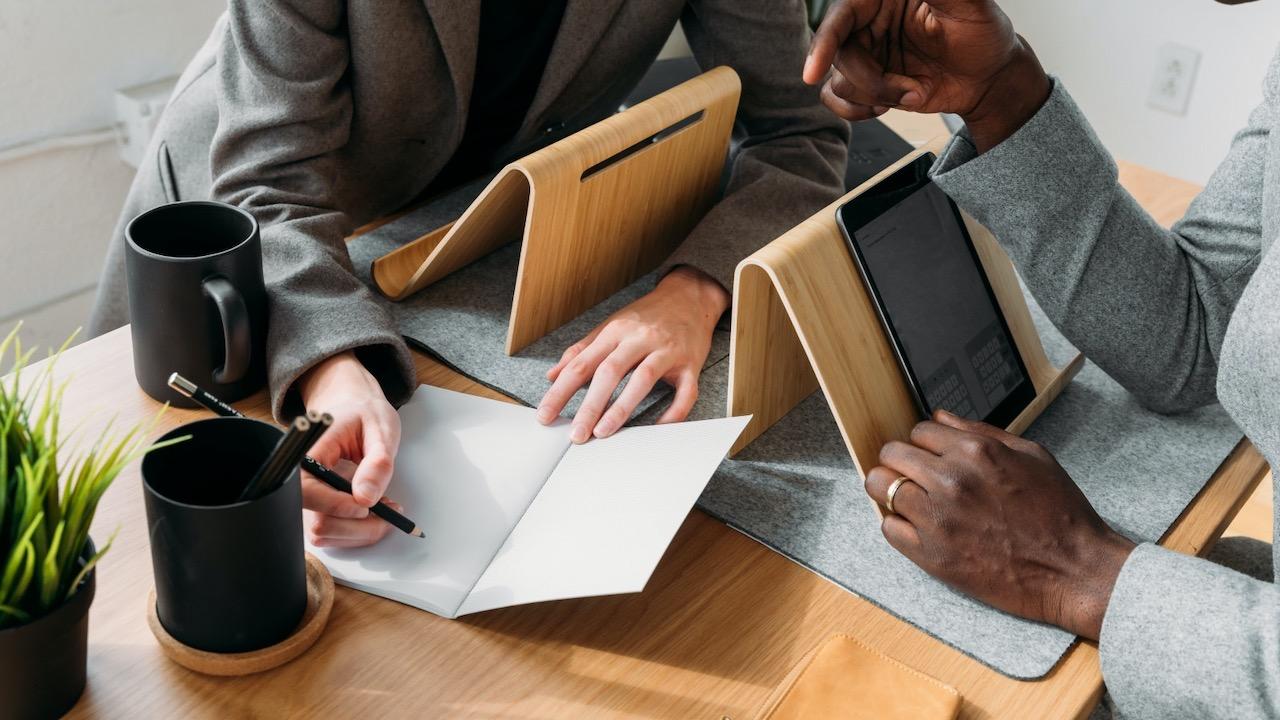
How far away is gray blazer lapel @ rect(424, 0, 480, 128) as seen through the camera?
995 millimetres

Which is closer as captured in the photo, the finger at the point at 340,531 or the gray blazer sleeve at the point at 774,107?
the finger at the point at 340,531

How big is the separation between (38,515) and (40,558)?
0.04 m

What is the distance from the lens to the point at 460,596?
2.26ft

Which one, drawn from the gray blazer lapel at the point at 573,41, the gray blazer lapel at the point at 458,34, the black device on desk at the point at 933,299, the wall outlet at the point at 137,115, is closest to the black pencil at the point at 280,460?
the black device on desk at the point at 933,299

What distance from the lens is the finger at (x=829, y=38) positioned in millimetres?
821

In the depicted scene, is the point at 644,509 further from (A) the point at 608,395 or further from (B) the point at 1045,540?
(B) the point at 1045,540

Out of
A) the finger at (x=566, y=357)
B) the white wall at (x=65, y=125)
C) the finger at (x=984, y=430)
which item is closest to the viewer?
the finger at (x=984, y=430)

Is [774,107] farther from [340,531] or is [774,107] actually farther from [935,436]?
[340,531]

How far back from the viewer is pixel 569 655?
0.66m

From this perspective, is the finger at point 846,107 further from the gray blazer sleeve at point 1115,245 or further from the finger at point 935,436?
the finger at point 935,436

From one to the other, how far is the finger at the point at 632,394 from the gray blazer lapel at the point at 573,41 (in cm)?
40

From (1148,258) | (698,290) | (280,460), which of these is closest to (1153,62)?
(1148,258)

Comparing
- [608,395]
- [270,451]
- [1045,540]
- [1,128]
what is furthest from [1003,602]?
[1,128]

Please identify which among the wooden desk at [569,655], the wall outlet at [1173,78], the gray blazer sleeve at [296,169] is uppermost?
the gray blazer sleeve at [296,169]
